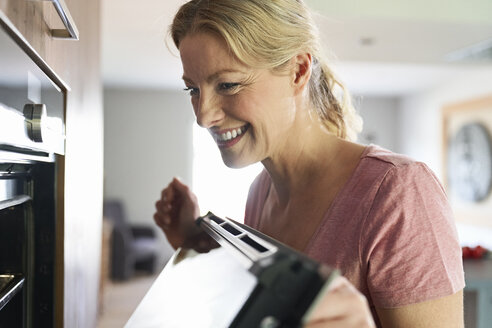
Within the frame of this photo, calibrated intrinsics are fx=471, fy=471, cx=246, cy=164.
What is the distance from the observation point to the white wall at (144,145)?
6.98m

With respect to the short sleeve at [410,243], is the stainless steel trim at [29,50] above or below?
above

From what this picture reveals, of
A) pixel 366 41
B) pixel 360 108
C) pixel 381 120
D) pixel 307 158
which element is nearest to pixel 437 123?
pixel 381 120

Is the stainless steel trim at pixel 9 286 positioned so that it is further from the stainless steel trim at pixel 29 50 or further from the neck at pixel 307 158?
the neck at pixel 307 158

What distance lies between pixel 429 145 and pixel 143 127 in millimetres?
4257

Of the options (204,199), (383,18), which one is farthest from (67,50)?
(204,199)

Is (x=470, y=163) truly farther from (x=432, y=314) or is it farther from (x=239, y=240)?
(x=239, y=240)

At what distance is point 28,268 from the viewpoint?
80cm

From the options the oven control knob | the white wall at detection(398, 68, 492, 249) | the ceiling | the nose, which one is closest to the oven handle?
the oven control knob

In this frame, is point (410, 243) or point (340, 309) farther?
point (410, 243)

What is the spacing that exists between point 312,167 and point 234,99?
259mm

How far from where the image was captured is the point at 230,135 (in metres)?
0.91

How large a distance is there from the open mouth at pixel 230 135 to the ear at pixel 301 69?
0.15m

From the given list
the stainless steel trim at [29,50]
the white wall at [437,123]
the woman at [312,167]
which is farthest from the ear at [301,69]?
the white wall at [437,123]

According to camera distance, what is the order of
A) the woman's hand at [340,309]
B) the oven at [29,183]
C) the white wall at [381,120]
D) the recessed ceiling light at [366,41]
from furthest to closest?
1. the white wall at [381,120]
2. the recessed ceiling light at [366,41]
3. the oven at [29,183]
4. the woman's hand at [340,309]
